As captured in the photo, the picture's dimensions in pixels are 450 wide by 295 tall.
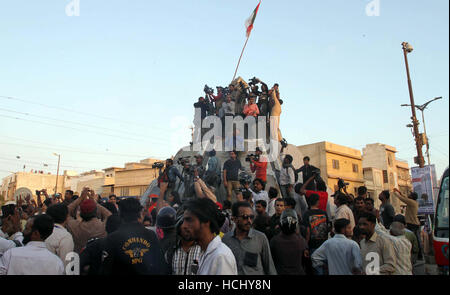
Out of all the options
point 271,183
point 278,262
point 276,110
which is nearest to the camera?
point 278,262

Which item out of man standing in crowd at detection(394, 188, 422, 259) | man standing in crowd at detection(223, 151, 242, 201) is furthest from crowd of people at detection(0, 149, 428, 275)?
man standing in crowd at detection(223, 151, 242, 201)

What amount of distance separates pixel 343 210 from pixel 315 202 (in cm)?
101

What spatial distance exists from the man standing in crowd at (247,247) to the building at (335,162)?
38785 mm

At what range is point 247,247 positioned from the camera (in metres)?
4.09

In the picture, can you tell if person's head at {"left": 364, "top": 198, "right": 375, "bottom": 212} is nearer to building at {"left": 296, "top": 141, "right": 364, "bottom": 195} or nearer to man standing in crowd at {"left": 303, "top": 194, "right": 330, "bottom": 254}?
man standing in crowd at {"left": 303, "top": 194, "right": 330, "bottom": 254}

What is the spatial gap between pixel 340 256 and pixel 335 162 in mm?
41401

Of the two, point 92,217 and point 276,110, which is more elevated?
point 276,110

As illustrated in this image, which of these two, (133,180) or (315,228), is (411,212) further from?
(133,180)

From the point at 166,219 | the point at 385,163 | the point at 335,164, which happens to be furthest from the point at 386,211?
the point at 385,163

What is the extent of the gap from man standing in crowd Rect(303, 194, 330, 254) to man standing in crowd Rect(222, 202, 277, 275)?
6.13 ft
